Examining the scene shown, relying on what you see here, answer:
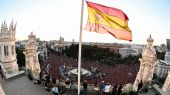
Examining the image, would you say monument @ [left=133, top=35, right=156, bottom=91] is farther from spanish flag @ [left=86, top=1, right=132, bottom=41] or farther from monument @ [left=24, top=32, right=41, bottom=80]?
monument @ [left=24, top=32, right=41, bottom=80]

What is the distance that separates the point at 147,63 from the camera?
9273 millimetres

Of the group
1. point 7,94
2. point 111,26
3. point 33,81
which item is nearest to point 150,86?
point 111,26

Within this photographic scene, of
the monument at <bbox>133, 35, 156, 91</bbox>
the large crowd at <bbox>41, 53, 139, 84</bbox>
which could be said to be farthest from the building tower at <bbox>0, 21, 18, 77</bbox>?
the monument at <bbox>133, 35, 156, 91</bbox>

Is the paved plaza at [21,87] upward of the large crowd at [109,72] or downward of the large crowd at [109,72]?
upward

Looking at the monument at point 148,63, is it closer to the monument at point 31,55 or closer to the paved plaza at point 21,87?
the paved plaza at point 21,87

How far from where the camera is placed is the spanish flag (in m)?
7.09

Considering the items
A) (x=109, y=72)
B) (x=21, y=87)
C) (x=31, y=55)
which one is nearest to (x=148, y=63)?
(x=21, y=87)

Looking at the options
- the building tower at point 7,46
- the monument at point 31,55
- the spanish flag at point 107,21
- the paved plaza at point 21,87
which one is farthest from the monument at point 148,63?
the building tower at point 7,46

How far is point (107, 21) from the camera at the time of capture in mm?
7156

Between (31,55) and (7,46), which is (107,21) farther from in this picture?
(7,46)

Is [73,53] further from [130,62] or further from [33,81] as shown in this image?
[33,81]

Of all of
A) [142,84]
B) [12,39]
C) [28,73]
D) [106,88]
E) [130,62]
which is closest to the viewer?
[106,88]

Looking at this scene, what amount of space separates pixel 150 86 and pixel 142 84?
640 millimetres

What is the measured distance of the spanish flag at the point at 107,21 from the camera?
709cm
